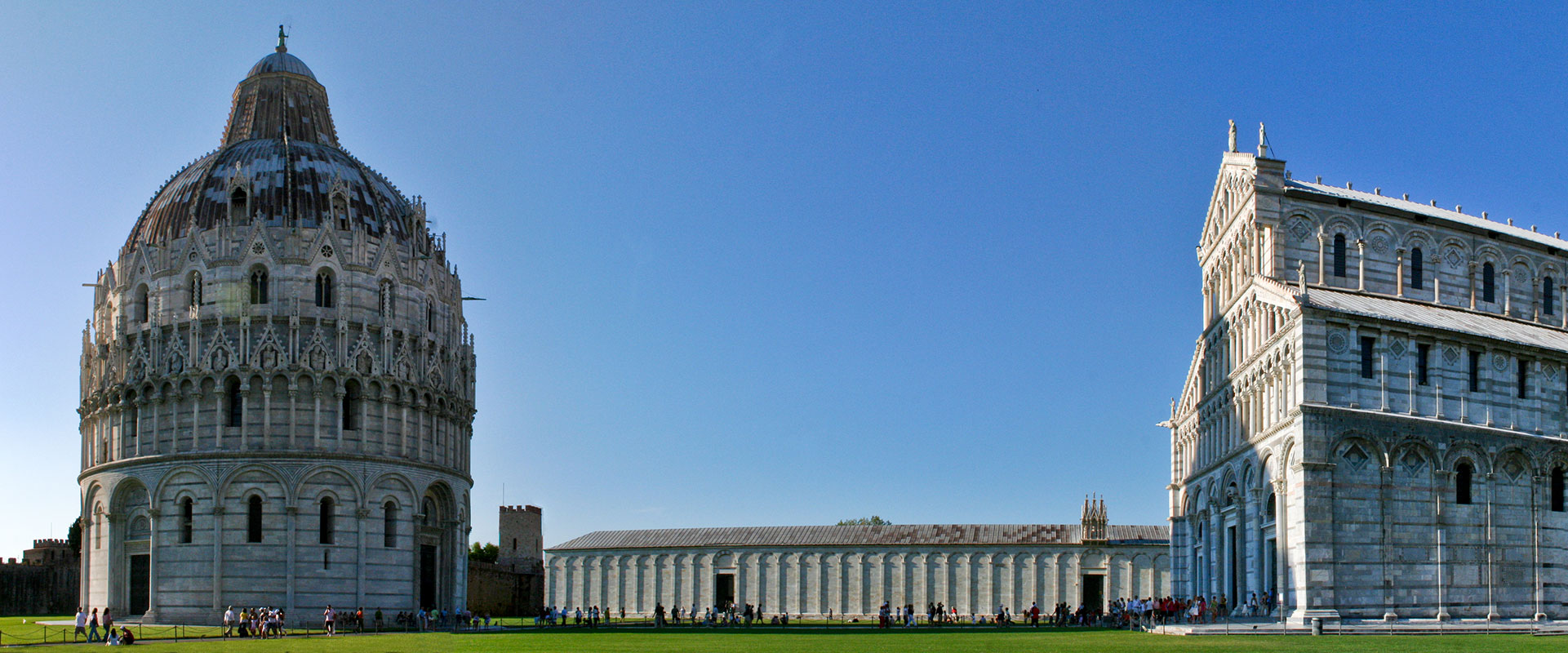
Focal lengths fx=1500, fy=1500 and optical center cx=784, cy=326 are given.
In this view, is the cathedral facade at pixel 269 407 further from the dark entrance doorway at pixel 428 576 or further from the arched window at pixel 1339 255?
the arched window at pixel 1339 255

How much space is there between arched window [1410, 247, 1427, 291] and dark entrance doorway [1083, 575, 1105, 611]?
110 feet


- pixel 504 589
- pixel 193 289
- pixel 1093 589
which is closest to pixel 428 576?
pixel 193 289

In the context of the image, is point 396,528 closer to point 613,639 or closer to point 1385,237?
point 613,639

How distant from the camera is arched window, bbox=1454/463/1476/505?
45688 mm

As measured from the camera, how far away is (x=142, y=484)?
61.6 m

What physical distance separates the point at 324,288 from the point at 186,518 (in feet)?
35.5

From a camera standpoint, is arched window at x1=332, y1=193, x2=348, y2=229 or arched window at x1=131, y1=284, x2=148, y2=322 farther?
arched window at x1=332, y1=193, x2=348, y2=229

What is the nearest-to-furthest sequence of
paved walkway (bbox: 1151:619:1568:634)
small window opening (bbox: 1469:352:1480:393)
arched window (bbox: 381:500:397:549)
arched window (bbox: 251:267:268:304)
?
paved walkway (bbox: 1151:619:1568:634) < small window opening (bbox: 1469:352:1480:393) < arched window (bbox: 251:267:268:304) < arched window (bbox: 381:500:397:549)

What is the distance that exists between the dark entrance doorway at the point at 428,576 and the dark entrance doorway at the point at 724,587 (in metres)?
24.9

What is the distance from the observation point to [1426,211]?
55.2m

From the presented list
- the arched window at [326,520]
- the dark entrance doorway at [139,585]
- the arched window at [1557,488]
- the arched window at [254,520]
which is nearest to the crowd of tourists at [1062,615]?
the arched window at [1557,488]

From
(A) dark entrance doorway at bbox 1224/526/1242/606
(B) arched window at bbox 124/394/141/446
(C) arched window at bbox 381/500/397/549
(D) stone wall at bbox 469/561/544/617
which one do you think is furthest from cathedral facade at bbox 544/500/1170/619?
(B) arched window at bbox 124/394/141/446

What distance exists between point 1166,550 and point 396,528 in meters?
40.6

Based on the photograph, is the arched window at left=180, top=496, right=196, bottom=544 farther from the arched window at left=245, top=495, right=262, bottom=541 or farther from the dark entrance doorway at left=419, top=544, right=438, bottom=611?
the dark entrance doorway at left=419, top=544, right=438, bottom=611
